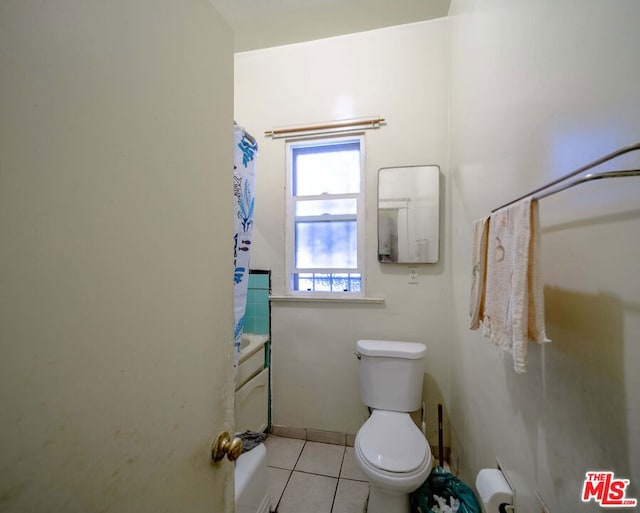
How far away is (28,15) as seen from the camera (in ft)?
1.06

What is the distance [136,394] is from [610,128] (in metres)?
1.04

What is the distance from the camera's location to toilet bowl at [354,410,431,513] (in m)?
1.13

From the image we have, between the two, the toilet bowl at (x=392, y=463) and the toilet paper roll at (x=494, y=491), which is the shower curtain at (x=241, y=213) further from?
the toilet paper roll at (x=494, y=491)

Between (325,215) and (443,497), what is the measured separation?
1.68 meters

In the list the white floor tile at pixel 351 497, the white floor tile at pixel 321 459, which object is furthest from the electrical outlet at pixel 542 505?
the white floor tile at pixel 321 459

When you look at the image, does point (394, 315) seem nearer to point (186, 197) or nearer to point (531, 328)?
point (531, 328)

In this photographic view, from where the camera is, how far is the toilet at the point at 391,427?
115 cm

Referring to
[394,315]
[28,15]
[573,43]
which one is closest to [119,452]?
[28,15]

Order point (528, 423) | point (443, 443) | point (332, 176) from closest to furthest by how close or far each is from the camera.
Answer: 1. point (528, 423)
2. point (443, 443)
3. point (332, 176)

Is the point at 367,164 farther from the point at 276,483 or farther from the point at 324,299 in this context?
the point at 276,483

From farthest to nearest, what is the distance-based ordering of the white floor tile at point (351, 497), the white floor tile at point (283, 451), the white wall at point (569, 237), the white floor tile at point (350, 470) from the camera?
the white floor tile at point (283, 451) → the white floor tile at point (350, 470) → the white floor tile at point (351, 497) → the white wall at point (569, 237)

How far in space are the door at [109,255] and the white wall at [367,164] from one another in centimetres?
131

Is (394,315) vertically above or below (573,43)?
below

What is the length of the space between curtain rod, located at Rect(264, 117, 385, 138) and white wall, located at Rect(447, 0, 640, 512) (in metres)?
0.76
